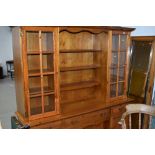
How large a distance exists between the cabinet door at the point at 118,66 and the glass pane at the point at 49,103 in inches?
35.5

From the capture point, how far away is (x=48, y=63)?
7.02ft

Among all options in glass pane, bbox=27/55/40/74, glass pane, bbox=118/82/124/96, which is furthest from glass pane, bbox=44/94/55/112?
glass pane, bbox=118/82/124/96

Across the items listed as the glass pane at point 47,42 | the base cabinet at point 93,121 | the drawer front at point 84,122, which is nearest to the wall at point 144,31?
the base cabinet at point 93,121

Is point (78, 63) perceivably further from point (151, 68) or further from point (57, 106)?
point (151, 68)

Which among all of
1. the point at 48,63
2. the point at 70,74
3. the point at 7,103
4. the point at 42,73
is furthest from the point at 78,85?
the point at 7,103

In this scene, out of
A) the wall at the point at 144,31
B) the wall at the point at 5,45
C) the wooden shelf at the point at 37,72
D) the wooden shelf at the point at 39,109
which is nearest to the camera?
the wooden shelf at the point at 37,72

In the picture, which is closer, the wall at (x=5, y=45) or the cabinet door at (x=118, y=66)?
the cabinet door at (x=118, y=66)

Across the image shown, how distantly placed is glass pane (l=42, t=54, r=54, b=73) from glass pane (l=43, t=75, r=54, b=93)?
0.09 meters

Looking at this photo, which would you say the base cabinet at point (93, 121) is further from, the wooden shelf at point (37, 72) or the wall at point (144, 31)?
the wall at point (144, 31)

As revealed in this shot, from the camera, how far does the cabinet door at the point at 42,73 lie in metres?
1.93
